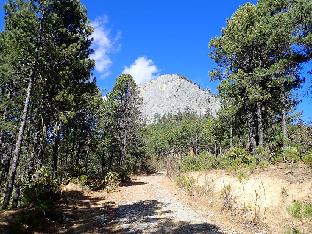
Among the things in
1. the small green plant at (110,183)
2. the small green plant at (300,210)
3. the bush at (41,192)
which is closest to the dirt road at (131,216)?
the bush at (41,192)

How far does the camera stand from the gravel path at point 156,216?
13789mm

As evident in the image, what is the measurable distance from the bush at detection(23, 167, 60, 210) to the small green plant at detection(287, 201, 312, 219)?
10175 mm

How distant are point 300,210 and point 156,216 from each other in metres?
5.98

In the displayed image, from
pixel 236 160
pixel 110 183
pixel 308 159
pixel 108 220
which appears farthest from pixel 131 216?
pixel 110 183

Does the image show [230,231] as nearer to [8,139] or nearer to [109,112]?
[8,139]

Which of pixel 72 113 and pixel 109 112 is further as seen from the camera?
pixel 109 112

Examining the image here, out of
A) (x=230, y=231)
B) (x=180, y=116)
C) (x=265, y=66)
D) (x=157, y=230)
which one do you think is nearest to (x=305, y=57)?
(x=265, y=66)

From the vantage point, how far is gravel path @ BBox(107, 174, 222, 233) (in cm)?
1379

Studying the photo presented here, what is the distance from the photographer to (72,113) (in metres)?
22.0

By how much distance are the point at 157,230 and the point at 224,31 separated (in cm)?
1868

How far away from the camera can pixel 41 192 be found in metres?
18.5

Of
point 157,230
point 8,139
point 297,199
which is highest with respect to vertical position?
point 8,139

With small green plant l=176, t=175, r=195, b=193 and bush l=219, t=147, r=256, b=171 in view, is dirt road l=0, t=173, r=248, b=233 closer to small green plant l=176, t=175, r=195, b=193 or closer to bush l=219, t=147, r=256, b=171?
small green plant l=176, t=175, r=195, b=193

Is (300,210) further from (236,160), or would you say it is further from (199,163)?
(199,163)
